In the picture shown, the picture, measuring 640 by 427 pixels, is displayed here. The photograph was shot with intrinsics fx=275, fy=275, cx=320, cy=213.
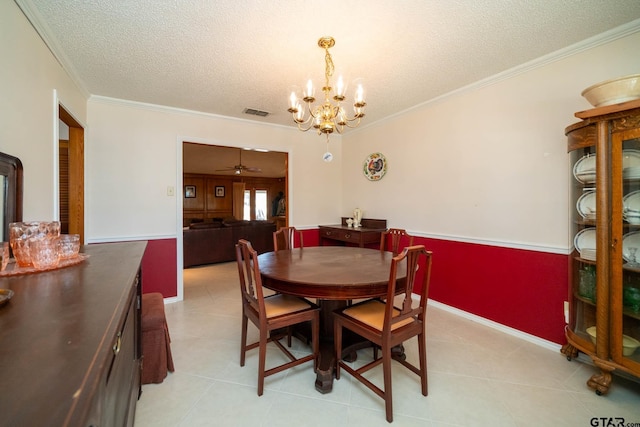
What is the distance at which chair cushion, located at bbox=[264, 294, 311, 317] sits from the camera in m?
1.86

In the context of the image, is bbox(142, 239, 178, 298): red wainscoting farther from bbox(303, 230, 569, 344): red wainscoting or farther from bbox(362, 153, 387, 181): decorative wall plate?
bbox(303, 230, 569, 344): red wainscoting

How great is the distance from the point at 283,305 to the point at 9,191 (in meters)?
1.67

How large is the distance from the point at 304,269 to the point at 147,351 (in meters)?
1.17

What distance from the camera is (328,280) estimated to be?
5.61ft

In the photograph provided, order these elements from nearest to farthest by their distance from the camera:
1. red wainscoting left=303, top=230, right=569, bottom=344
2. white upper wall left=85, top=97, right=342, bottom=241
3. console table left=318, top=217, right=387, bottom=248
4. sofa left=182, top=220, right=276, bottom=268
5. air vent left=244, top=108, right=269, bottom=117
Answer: red wainscoting left=303, top=230, right=569, bottom=344, white upper wall left=85, top=97, right=342, bottom=241, air vent left=244, top=108, right=269, bottom=117, console table left=318, top=217, right=387, bottom=248, sofa left=182, top=220, right=276, bottom=268

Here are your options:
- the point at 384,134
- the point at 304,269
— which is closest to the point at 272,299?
the point at 304,269

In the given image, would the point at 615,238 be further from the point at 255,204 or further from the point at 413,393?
the point at 255,204

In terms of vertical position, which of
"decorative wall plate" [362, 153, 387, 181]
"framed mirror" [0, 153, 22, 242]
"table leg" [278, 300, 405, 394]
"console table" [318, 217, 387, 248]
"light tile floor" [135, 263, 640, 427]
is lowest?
"light tile floor" [135, 263, 640, 427]

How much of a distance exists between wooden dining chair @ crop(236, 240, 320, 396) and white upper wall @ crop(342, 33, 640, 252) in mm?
1976

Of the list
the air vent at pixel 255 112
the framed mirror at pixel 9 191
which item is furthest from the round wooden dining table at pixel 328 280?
the air vent at pixel 255 112

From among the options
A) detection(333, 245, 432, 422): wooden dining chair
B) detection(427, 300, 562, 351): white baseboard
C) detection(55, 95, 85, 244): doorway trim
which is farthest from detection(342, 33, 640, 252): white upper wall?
detection(55, 95, 85, 244): doorway trim

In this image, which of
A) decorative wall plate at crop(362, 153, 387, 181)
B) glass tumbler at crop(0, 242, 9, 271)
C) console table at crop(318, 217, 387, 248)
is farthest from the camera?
decorative wall plate at crop(362, 153, 387, 181)

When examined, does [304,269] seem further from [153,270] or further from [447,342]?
[153,270]

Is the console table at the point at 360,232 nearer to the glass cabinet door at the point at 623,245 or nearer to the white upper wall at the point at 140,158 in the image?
the white upper wall at the point at 140,158
